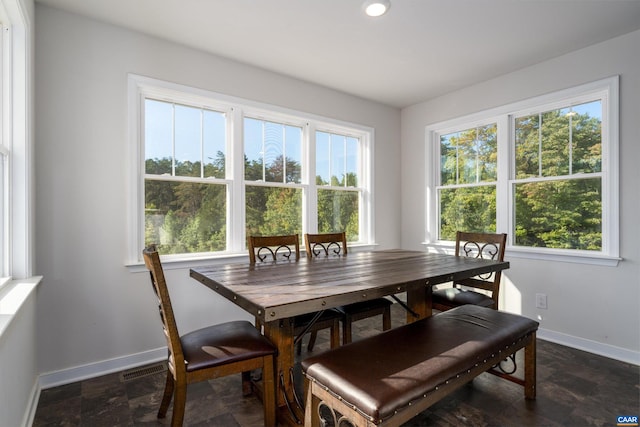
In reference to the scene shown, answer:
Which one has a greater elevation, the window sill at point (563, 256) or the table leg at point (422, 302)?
the window sill at point (563, 256)

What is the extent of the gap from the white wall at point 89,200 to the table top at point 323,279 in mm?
932

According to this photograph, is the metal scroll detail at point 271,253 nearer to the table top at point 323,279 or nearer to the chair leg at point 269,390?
the table top at point 323,279

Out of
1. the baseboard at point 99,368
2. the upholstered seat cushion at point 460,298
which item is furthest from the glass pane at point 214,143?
the upholstered seat cushion at point 460,298

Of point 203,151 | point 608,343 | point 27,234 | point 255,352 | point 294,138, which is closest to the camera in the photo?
point 255,352

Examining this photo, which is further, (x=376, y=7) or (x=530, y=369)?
(x=376, y=7)

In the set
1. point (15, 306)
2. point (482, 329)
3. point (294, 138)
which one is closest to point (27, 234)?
point (15, 306)

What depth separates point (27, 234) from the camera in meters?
1.87

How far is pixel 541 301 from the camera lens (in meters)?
3.06

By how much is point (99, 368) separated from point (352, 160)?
10.9ft

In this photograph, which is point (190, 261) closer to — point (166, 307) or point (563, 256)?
point (166, 307)

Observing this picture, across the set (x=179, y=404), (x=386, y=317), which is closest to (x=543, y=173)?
(x=386, y=317)

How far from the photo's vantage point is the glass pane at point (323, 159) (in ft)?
12.2

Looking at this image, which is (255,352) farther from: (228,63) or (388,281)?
(228,63)

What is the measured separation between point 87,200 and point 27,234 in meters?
0.50
